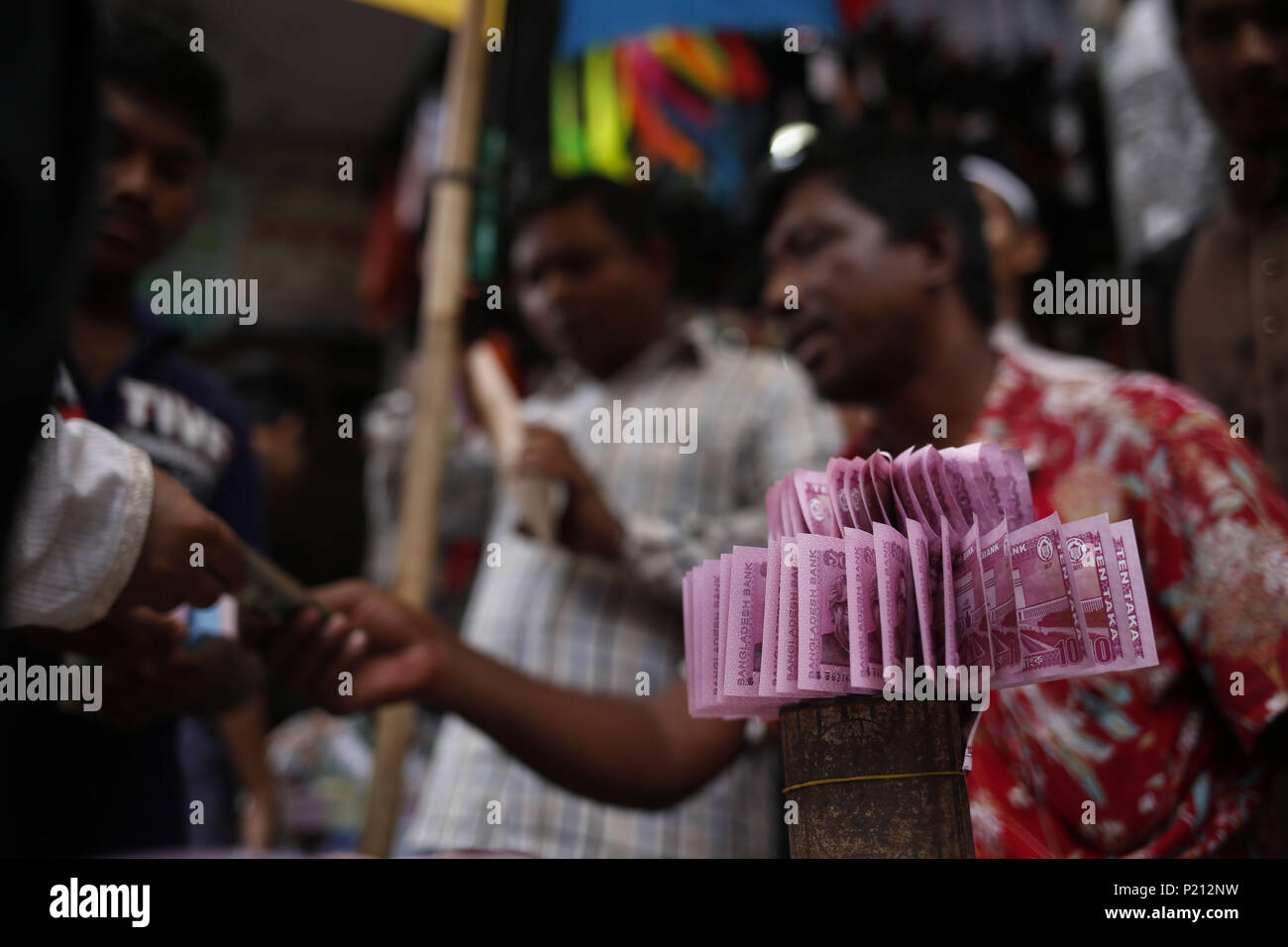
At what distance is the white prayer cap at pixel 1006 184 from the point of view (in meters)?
2.49

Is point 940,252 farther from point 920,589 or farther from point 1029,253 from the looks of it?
point 920,589

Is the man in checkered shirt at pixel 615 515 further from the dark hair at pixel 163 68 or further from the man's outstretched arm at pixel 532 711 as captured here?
the dark hair at pixel 163 68

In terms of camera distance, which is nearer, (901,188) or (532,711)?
(532,711)

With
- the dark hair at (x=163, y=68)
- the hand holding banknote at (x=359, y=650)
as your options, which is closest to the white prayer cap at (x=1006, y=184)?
the dark hair at (x=163, y=68)

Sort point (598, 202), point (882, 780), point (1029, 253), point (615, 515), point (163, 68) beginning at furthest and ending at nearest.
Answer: point (1029, 253)
point (598, 202)
point (615, 515)
point (163, 68)
point (882, 780)

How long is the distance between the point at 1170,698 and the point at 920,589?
1.99 feet

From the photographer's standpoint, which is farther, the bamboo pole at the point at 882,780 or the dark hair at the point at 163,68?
the dark hair at the point at 163,68

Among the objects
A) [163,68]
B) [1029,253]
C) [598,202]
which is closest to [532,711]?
[163,68]

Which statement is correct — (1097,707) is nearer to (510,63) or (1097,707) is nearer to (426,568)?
(426,568)

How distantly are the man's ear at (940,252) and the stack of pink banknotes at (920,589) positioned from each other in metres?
0.97

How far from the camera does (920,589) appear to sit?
0.72m

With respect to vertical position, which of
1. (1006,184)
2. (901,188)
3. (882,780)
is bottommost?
(882,780)

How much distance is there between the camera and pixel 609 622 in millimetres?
1974
